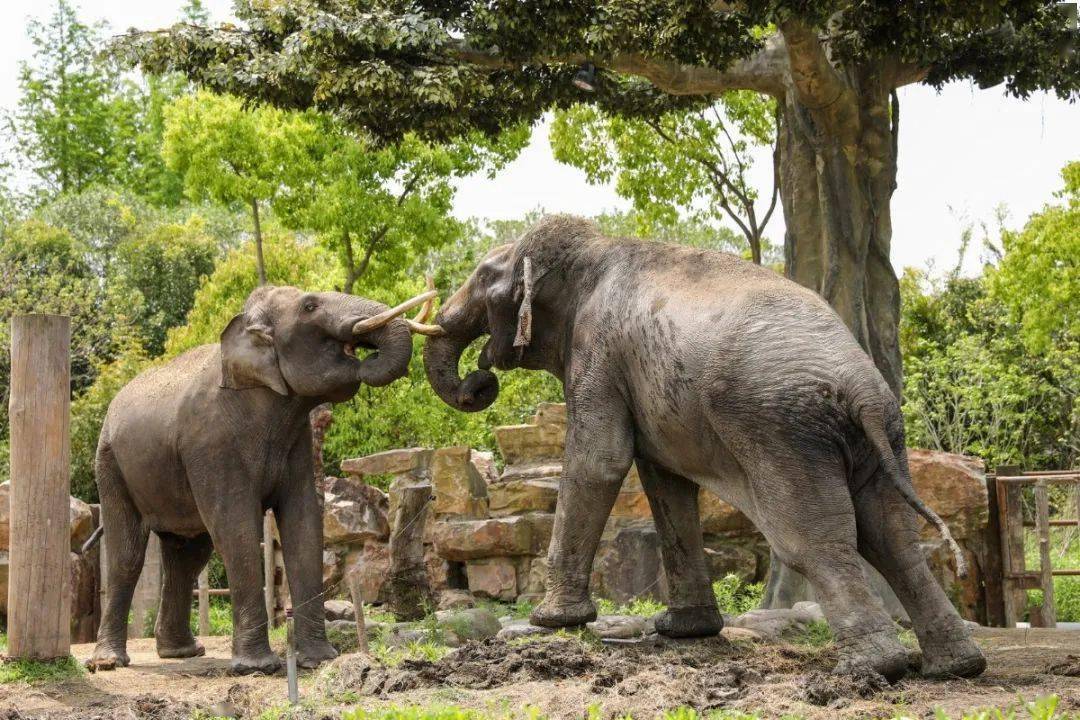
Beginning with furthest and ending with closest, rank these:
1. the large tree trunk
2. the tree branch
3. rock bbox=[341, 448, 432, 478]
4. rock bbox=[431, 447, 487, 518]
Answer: rock bbox=[341, 448, 432, 478] < rock bbox=[431, 447, 487, 518] < the large tree trunk < the tree branch

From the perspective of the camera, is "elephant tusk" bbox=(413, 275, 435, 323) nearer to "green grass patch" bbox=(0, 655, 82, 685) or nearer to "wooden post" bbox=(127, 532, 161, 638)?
"green grass patch" bbox=(0, 655, 82, 685)

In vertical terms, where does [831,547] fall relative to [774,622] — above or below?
above

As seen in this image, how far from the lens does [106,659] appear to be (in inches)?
348

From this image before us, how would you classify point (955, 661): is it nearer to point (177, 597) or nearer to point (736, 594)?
point (177, 597)

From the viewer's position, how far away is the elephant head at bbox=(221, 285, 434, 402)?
830cm

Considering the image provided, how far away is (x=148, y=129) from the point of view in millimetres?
43594

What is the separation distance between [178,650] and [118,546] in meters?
0.87

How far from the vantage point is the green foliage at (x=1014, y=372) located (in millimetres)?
24172

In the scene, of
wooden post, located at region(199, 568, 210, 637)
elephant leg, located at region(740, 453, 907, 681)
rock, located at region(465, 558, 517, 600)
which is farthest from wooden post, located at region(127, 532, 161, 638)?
elephant leg, located at region(740, 453, 907, 681)

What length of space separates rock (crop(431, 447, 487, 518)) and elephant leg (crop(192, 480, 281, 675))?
16.0 feet

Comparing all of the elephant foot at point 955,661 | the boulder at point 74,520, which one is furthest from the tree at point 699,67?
the elephant foot at point 955,661

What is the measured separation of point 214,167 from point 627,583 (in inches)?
438

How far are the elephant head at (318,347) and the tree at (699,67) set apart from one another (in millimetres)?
3094

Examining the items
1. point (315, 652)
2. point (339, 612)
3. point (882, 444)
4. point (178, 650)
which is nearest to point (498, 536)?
point (339, 612)
